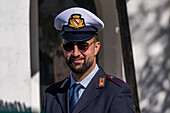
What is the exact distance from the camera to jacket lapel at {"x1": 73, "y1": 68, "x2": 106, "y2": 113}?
1.99 meters

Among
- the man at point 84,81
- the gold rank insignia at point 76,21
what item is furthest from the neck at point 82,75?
the gold rank insignia at point 76,21

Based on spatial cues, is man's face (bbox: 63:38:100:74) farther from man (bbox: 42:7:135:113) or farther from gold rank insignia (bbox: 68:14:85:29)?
gold rank insignia (bbox: 68:14:85:29)

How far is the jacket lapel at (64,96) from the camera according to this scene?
2096 mm

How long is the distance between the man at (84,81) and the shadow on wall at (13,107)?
182cm

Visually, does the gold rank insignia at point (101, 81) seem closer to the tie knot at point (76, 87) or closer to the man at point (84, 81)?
the man at point (84, 81)

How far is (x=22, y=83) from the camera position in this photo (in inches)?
166

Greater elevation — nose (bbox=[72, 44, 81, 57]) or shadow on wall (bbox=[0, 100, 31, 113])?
nose (bbox=[72, 44, 81, 57])

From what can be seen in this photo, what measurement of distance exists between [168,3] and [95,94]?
2386 mm

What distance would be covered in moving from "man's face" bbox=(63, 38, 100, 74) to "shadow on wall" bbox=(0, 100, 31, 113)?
2162mm

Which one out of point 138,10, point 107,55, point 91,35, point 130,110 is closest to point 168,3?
point 138,10

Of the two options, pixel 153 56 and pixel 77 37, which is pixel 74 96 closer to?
pixel 77 37

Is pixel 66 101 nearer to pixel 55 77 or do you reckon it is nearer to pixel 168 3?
pixel 168 3

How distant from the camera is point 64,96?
2.18 meters

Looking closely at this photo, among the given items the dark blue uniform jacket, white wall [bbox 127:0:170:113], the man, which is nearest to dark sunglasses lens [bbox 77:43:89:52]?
the man
